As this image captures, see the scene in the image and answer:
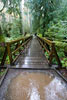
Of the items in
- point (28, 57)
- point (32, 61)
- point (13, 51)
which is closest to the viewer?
point (13, 51)

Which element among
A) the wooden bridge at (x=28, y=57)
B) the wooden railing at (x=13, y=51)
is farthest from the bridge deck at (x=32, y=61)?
the wooden railing at (x=13, y=51)

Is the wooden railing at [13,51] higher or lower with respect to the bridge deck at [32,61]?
higher

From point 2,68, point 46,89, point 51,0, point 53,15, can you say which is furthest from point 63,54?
point 51,0

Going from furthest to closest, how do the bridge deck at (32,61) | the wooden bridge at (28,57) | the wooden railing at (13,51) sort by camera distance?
the bridge deck at (32,61)
the wooden bridge at (28,57)
the wooden railing at (13,51)

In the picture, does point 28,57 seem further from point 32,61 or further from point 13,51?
point 13,51

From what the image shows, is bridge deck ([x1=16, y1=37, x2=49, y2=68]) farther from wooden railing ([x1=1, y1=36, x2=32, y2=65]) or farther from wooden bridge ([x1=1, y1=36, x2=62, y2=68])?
wooden railing ([x1=1, y1=36, x2=32, y2=65])

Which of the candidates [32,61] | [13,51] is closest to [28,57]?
[32,61]

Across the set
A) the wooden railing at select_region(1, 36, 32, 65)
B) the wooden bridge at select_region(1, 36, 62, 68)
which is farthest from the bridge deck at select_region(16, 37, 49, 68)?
the wooden railing at select_region(1, 36, 32, 65)

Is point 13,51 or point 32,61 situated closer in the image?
point 13,51

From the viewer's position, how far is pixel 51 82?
1909mm

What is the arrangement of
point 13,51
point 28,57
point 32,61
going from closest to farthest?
1. point 13,51
2. point 32,61
3. point 28,57

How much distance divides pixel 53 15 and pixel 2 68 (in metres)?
7.06

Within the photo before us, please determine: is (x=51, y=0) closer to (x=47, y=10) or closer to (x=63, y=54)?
(x=47, y=10)

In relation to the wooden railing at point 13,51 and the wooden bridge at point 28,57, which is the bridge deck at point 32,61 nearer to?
the wooden bridge at point 28,57
